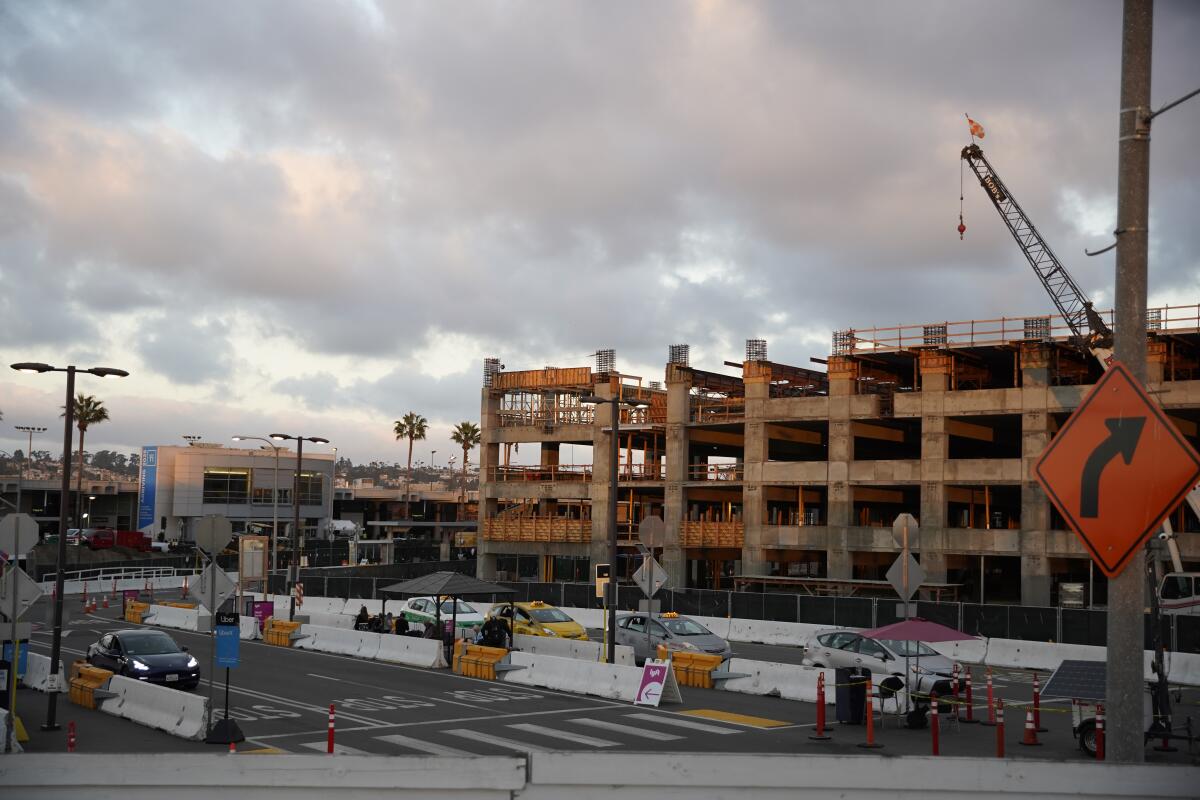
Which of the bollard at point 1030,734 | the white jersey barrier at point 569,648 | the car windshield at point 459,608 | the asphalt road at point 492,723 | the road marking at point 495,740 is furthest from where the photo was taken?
the car windshield at point 459,608

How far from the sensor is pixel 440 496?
562ft

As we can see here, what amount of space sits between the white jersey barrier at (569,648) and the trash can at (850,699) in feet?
28.4

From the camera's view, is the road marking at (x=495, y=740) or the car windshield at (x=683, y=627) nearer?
the road marking at (x=495, y=740)

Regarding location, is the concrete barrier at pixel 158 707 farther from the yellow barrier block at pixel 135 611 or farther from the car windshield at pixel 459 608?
the yellow barrier block at pixel 135 611

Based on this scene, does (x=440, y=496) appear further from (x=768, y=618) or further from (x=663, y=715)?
(x=663, y=715)

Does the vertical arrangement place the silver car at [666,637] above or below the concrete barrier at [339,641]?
above

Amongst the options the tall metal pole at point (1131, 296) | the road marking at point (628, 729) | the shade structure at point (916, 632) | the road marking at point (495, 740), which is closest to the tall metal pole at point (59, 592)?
the road marking at point (495, 740)

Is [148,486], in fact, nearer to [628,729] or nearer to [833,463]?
A: [833,463]

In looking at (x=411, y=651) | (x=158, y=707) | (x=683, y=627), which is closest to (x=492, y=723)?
(x=158, y=707)

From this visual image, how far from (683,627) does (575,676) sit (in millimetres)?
6214

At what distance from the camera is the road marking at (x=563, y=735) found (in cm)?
2081

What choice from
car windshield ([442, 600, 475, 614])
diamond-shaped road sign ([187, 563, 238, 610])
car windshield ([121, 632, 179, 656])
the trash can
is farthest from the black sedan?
the trash can

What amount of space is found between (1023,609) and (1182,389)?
19.6m

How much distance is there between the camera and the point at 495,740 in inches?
838
